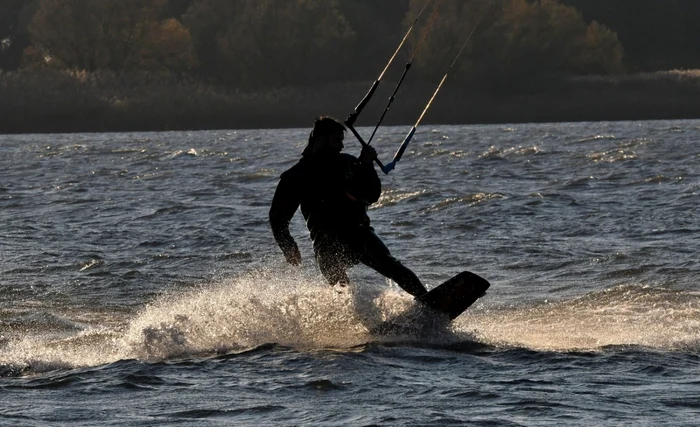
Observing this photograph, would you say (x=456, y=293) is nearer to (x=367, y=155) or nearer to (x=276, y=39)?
(x=367, y=155)

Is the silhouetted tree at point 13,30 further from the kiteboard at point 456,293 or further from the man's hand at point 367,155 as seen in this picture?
the kiteboard at point 456,293

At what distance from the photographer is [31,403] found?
9477 millimetres

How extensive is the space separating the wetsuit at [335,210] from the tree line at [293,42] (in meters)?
66.9

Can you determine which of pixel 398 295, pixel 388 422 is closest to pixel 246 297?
pixel 398 295

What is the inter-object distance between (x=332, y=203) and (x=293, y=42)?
74.3 metres

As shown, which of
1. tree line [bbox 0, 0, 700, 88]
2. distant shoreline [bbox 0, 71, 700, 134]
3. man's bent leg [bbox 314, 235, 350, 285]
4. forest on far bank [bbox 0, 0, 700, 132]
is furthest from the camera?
tree line [bbox 0, 0, 700, 88]

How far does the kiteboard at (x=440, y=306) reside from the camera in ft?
38.1

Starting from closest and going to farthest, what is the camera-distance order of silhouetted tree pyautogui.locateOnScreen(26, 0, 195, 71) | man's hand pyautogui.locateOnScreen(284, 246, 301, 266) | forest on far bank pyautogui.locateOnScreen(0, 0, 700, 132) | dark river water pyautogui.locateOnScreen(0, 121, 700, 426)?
dark river water pyautogui.locateOnScreen(0, 121, 700, 426), man's hand pyautogui.locateOnScreen(284, 246, 301, 266), forest on far bank pyautogui.locateOnScreen(0, 0, 700, 132), silhouetted tree pyautogui.locateOnScreen(26, 0, 195, 71)

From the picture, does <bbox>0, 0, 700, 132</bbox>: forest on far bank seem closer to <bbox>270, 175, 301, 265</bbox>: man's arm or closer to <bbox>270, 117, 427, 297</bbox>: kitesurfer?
<bbox>270, 117, 427, 297</bbox>: kitesurfer

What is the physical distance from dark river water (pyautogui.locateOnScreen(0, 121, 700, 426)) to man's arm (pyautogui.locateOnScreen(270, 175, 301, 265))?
688 mm

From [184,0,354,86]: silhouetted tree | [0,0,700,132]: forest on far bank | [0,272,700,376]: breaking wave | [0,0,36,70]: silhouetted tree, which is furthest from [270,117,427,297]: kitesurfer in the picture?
[0,0,36,70]: silhouetted tree

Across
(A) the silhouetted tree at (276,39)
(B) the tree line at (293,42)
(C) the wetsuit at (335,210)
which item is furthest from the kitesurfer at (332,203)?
(A) the silhouetted tree at (276,39)

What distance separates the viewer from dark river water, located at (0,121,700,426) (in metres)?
9.27

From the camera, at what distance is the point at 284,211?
11820mm
